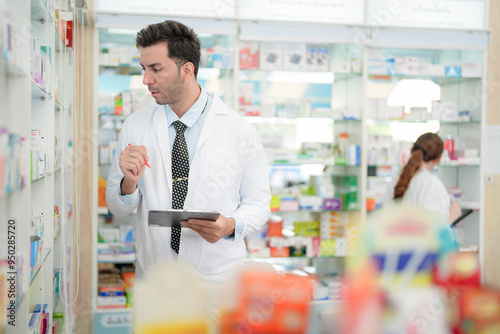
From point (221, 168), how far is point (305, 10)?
2.80 meters

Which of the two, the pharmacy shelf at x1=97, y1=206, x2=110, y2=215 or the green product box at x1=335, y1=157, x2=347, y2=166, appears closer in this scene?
the pharmacy shelf at x1=97, y1=206, x2=110, y2=215

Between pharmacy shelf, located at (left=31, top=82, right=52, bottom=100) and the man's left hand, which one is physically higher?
pharmacy shelf, located at (left=31, top=82, right=52, bottom=100)

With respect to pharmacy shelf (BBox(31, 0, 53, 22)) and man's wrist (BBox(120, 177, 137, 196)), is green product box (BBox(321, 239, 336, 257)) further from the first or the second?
pharmacy shelf (BBox(31, 0, 53, 22))

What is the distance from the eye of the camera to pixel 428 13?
5102mm

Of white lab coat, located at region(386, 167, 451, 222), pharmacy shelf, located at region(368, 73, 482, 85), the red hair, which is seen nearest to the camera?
white lab coat, located at region(386, 167, 451, 222)

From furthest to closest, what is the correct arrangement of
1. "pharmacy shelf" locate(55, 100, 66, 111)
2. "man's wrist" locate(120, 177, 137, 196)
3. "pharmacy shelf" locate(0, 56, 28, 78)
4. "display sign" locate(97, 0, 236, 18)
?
"display sign" locate(97, 0, 236, 18)
"pharmacy shelf" locate(55, 100, 66, 111)
"man's wrist" locate(120, 177, 137, 196)
"pharmacy shelf" locate(0, 56, 28, 78)

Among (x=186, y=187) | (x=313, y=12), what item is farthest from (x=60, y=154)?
(x=313, y=12)

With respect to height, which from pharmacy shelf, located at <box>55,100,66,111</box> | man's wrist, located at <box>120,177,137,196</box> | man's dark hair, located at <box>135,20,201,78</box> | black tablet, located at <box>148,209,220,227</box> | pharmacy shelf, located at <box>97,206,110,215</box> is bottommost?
pharmacy shelf, located at <box>97,206,110,215</box>

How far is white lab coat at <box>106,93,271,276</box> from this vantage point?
8.06 ft

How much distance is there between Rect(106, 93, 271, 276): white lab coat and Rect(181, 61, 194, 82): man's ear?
0.17 m

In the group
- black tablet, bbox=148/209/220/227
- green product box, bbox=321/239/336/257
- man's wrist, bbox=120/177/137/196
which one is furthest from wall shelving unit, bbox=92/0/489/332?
black tablet, bbox=148/209/220/227

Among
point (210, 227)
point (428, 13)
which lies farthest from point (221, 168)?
point (428, 13)

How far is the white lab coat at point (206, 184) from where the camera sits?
246cm

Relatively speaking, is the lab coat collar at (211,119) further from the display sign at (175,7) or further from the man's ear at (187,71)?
the display sign at (175,7)
